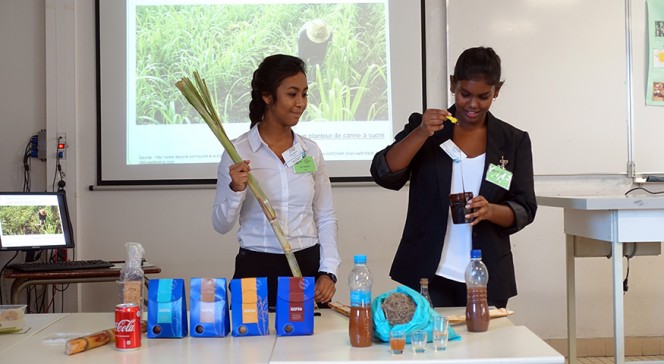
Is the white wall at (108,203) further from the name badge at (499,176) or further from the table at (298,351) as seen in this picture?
the table at (298,351)

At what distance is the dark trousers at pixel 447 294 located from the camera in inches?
98.0

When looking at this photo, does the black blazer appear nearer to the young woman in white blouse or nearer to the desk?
the young woman in white blouse

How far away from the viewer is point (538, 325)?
15.5 feet

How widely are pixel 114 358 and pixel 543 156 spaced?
132 inches

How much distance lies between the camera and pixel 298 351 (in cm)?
199

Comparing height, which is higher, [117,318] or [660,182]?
[660,182]

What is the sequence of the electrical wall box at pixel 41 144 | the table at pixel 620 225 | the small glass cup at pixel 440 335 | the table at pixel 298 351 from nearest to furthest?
the table at pixel 298 351, the small glass cup at pixel 440 335, the table at pixel 620 225, the electrical wall box at pixel 41 144

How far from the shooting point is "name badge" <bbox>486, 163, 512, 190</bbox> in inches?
98.2

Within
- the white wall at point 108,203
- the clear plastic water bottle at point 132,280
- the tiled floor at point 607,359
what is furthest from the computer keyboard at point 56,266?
the tiled floor at point 607,359

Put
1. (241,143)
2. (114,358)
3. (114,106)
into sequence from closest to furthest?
1. (114,358)
2. (241,143)
3. (114,106)

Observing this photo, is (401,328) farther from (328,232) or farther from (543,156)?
(543,156)

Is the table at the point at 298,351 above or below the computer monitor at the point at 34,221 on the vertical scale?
below

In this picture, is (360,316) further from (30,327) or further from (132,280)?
(30,327)

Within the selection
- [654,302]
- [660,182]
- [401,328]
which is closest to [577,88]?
[660,182]
